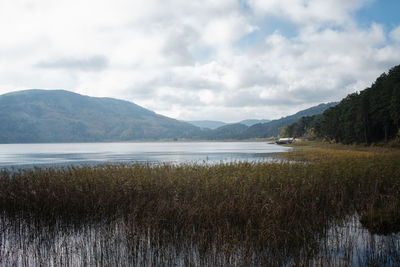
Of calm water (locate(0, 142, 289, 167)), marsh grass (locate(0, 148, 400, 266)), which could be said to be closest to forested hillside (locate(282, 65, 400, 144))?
calm water (locate(0, 142, 289, 167))

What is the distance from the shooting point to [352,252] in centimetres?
768

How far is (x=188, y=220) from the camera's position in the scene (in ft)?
30.0

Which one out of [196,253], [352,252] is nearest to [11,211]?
[196,253]

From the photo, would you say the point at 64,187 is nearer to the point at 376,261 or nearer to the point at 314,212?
the point at 314,212

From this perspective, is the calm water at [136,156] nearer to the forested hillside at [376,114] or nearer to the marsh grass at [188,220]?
the marsh grass at [188,220]

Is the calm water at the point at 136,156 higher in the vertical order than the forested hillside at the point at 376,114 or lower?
lower

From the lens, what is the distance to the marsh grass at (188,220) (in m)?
7.68

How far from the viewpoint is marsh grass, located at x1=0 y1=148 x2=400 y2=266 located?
25.2ft

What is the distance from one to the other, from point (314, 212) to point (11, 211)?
41.3 feet

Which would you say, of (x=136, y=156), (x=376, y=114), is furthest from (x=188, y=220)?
(x=376, y=114)

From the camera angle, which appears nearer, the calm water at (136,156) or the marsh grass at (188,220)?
the marsh grass at (188,220)

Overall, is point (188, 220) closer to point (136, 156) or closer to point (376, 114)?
Result: point (136, 156)

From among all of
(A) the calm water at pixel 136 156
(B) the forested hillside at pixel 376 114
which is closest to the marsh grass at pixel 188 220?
(A) the calm water at pixel 136 156

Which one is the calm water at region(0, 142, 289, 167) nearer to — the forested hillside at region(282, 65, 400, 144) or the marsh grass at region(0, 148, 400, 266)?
the marsh grass at region(0, 148, 400, 266)
